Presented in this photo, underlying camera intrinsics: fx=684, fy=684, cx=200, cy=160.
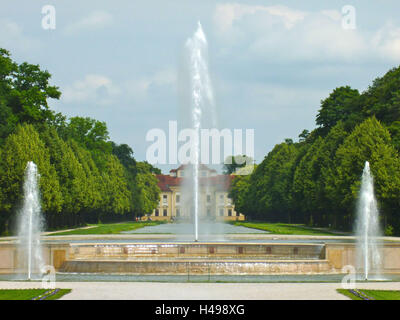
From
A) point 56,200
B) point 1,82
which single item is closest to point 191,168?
point 56,200

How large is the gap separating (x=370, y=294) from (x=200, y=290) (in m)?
4.79

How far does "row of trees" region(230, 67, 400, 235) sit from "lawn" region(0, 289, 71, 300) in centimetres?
3771

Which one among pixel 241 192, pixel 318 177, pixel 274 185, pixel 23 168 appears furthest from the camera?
pixel 241 192

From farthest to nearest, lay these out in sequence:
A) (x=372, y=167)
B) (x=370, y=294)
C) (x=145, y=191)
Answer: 1. (x=145, y=191)
2. (x=372, y=167)
3. (x=370, y=294)

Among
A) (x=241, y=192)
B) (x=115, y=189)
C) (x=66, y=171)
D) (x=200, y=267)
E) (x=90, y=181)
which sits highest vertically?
(x=66, y=171)

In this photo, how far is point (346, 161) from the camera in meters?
57.6

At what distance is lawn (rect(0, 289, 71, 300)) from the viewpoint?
18.1 m

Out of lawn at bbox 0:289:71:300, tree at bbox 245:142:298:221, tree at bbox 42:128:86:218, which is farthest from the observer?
tree at bbox 245:142:298:221

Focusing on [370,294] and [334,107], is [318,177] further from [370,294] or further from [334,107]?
[370,294]

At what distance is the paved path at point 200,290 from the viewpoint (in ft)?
59.7

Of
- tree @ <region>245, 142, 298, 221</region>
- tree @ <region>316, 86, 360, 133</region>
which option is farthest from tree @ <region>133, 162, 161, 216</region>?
tree @ <region>316, 86, 360, 133</region>

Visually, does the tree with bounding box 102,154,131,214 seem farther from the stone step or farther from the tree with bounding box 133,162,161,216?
the stone step

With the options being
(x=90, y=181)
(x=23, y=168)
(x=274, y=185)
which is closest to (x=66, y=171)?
(x=23, y=168)
